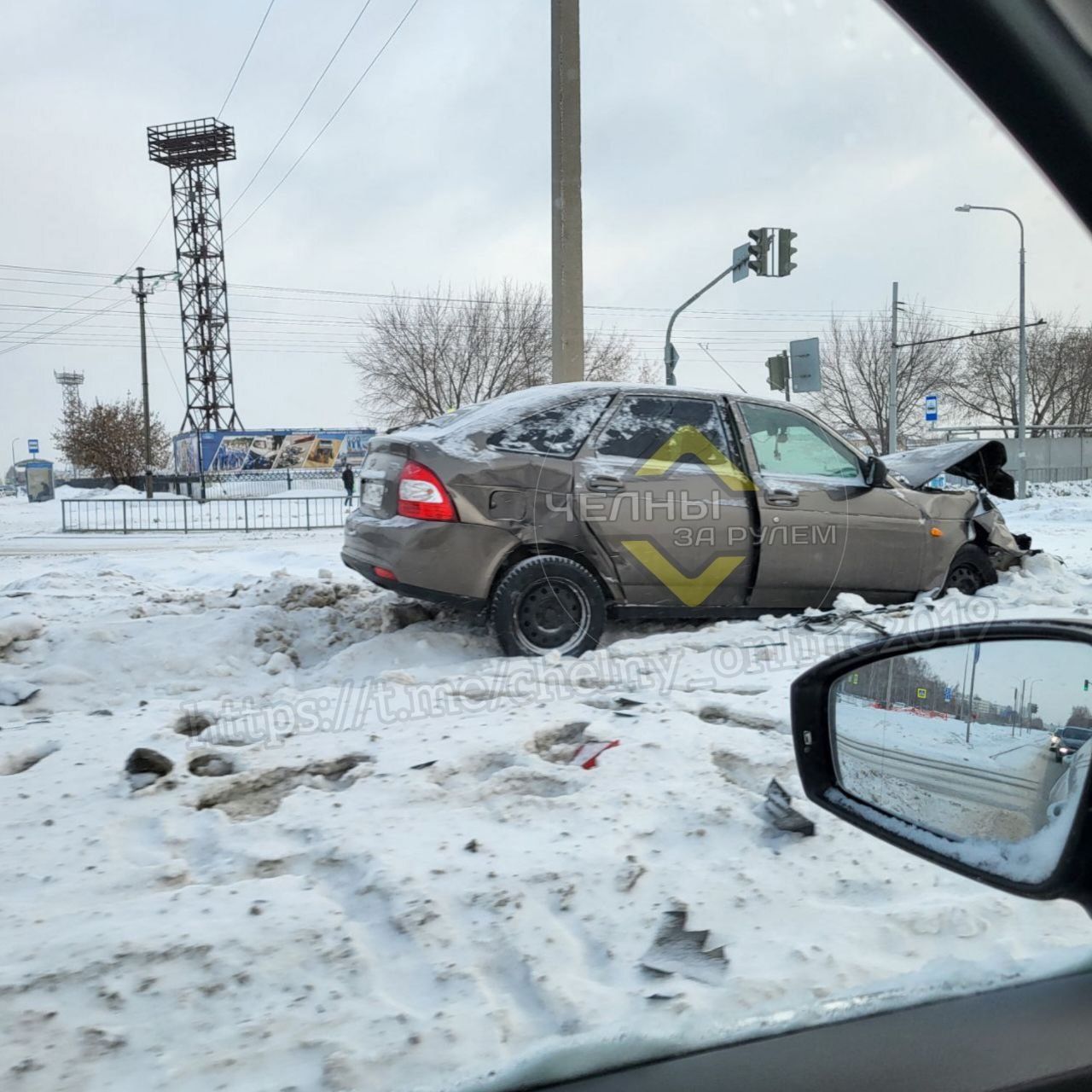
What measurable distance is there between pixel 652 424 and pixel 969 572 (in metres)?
2.97

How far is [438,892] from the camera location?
2.02 m

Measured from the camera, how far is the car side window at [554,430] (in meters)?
4.77

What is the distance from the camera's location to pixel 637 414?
5.05m

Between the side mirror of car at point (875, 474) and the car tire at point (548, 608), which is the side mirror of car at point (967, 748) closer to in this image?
the car tire at point (548, 608)

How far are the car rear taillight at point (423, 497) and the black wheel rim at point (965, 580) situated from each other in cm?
387

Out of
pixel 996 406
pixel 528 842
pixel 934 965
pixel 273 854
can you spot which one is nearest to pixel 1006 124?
pixel 934 965

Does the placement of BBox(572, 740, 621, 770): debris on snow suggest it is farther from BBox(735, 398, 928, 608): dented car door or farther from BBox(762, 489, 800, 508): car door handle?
BBox(762, 489, 800, 508): car door handle

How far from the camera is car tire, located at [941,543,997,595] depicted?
20.4 ft

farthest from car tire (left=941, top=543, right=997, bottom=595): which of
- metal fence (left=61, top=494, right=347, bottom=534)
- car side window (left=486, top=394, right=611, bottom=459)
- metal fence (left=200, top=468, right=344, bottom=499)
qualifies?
metal fence (left=200, top=468, right=344, bottom=499)

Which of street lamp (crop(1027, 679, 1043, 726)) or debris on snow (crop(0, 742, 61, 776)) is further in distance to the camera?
debris on snow (crop(0, 742, 61, 776))

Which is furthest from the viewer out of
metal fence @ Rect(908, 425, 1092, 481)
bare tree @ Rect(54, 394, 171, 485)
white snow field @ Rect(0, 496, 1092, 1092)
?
bare tree @ Rect(54, 394, 171, 485)

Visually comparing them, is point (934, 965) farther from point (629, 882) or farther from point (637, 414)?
point (637, 414)

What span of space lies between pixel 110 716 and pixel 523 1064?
9.17ft

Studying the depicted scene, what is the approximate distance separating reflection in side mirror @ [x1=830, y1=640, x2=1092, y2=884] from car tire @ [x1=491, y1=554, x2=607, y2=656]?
10.5 feet
